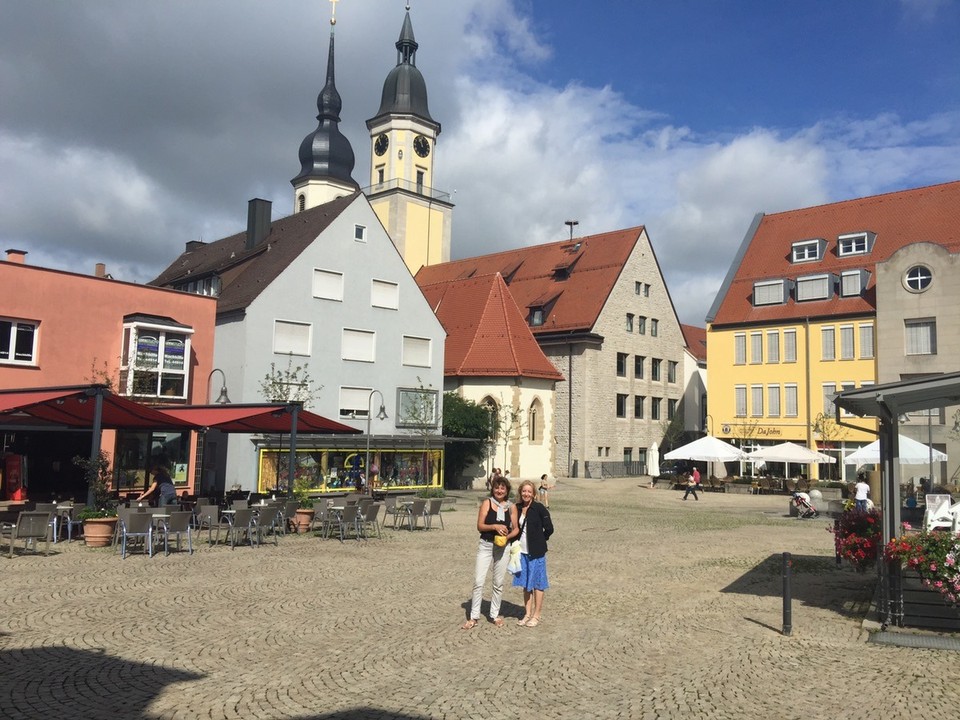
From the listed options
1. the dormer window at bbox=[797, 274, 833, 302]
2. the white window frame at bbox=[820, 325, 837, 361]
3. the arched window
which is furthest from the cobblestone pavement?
the dormer window at bbox=[797, 274, 833, 302]

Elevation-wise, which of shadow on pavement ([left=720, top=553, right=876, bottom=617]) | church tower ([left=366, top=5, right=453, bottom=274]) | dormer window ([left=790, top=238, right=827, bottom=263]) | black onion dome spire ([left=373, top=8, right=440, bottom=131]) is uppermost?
black onion dome spire ([left=373, top=8, right=440, bottom=131])

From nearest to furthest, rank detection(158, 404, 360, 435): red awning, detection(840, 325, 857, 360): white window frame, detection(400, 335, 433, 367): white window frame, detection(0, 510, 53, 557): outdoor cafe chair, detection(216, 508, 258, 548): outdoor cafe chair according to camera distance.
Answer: detection(0, 510, 53, 557): outdoor cafe chair < detection(216, 508, 258, 548): outdoor cafe chair < detection(158, 404, 360, 435): red awning < detection(400, 335, 433, 367): white window frame < detection(840, 325, 857, 360): white window frame

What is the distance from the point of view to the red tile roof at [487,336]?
42.9 m

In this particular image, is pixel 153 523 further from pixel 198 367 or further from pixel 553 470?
pixel 553 470

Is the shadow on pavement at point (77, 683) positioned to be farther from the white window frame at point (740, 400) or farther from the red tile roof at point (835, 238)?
the white window frame at point (740, 400)

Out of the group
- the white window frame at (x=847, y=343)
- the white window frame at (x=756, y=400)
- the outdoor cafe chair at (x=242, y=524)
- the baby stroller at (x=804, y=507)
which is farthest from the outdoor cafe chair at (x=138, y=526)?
the white window frame at (x=756, y=400)

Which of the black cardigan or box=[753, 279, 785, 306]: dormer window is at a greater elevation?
box=[753, 279, 785, 306]: dormer window

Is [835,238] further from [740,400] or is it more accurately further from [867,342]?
[740,400]

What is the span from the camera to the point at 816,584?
527 inches

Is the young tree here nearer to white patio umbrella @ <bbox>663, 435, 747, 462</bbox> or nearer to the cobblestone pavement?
white patio umbrella @ <bbox>663, 435, 747, 462</bbox>

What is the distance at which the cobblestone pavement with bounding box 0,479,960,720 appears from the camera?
7.02 metres

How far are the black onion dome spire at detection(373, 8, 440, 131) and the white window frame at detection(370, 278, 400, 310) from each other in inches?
1209

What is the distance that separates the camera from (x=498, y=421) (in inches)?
1649

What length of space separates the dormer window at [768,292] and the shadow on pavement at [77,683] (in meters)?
43.6
